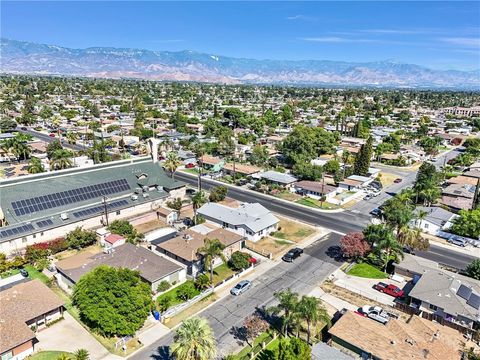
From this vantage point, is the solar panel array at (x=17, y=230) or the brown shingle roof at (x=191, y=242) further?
the solar panel array at (x=17, y=230)

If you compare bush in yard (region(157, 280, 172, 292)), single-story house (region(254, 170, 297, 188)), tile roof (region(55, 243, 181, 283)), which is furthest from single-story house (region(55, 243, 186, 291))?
single-story house (region(254, 170, 297, 188))

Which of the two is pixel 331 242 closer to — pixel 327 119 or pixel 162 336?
pixel 162 336

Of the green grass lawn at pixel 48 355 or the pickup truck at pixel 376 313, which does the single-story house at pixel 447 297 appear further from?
the green grass lawn at pixel 48 355

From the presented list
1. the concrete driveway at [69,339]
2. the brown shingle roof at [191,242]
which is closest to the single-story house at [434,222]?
the brown shingle roof at [191,242]

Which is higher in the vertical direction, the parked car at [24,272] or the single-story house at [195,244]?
the single-story house at [195,244]

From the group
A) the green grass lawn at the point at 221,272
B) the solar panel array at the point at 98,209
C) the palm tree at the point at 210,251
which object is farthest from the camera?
the solar panel array at the point at 98,209

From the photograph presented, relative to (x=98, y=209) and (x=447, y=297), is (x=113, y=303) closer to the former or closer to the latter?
(x=98, y=209)

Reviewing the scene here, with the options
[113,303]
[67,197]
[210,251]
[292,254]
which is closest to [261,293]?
[210,251]
